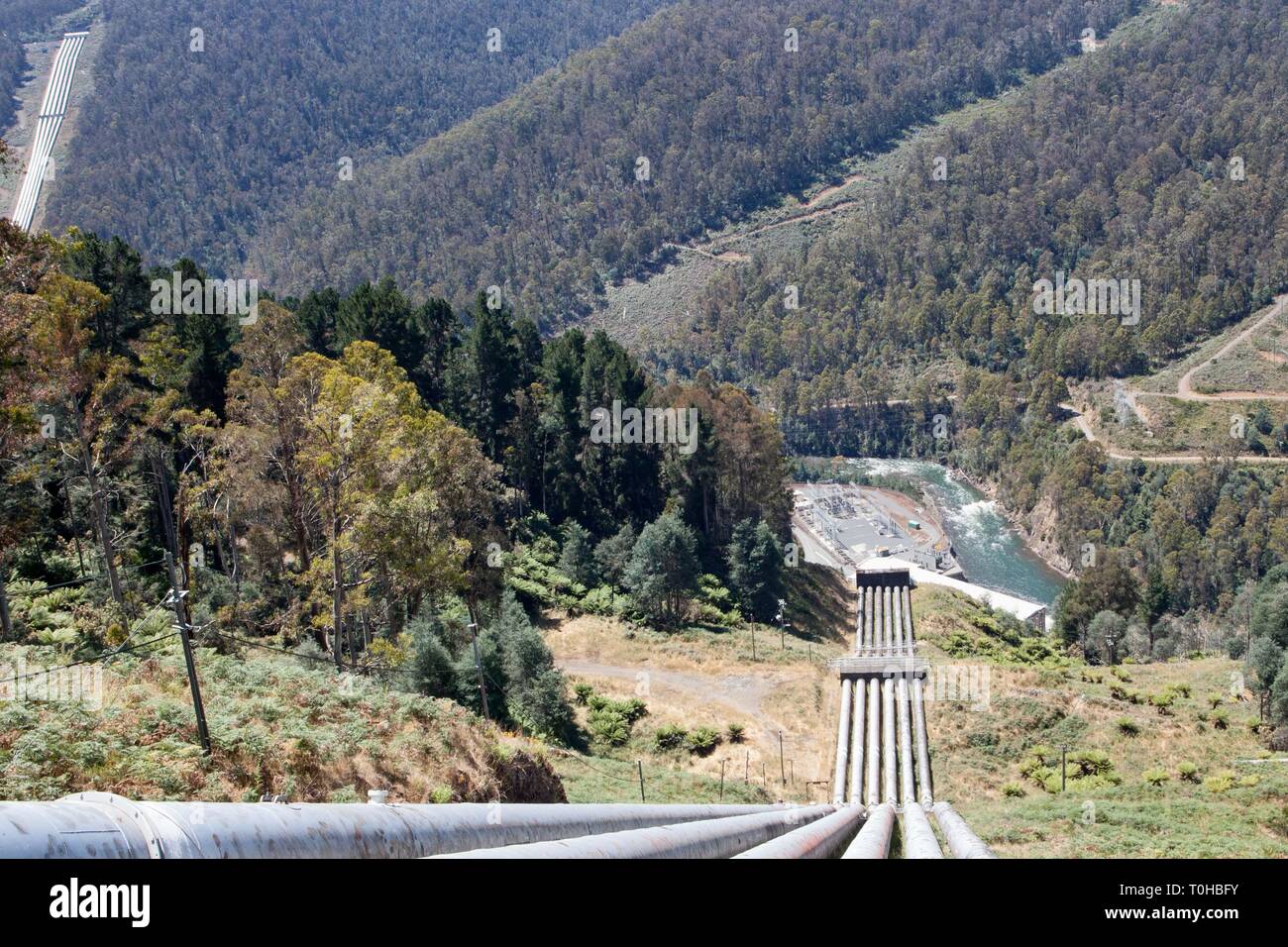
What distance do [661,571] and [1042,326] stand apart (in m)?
129

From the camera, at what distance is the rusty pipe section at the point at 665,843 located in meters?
6.33

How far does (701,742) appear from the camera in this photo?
114 feet

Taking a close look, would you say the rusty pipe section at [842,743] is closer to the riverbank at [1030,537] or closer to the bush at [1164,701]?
the bush at [1164,701]

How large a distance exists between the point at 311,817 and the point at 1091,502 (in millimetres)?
120023

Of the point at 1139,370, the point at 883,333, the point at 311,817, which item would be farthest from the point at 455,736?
the point at 883,333

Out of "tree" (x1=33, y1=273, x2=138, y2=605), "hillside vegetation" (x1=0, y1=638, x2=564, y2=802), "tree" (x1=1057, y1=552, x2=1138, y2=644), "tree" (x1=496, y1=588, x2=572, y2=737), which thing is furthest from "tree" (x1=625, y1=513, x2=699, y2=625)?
"tree" (x1=1057, y1=552, x2=1138, y2=644)

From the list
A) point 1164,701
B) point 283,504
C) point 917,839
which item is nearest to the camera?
point 917,839

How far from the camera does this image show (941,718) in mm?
38031

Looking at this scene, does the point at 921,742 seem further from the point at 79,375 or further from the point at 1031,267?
the point at 1031,267

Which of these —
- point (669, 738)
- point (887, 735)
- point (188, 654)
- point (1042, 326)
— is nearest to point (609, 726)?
point (669, 738)

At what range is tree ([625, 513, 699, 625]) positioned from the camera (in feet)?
156
